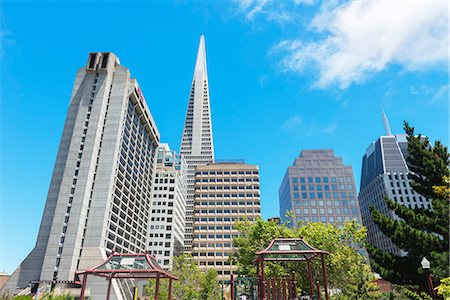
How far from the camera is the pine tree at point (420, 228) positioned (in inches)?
813

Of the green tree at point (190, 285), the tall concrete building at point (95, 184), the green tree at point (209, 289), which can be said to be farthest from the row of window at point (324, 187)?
the green tree at point (209, 289)

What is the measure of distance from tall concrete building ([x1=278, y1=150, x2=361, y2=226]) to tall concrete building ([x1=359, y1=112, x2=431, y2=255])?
1870cm

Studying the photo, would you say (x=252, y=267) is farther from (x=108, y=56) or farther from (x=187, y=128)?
(x=187, y=128)

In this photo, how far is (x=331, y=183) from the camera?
118 metres

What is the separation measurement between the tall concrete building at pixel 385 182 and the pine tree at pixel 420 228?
10633 cm

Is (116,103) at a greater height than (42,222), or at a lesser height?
greater

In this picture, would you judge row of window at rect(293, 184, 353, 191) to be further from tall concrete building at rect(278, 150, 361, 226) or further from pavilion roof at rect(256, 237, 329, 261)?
pavilion roof at rect(256, 237, 329, 261)

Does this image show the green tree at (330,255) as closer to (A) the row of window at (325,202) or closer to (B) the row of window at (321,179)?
(A) the row of window at (325,202)

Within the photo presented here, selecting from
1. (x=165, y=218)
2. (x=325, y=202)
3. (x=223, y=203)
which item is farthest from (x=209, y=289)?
(x=325, y=202)

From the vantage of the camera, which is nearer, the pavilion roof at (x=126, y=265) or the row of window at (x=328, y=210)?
the pavilion roof at (x=126, y=265)

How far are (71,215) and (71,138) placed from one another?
16870mm

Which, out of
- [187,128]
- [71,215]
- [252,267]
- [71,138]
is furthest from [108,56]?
[187,128]

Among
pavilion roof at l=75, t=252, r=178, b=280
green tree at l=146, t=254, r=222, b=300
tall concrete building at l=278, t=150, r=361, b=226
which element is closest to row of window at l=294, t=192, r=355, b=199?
tall concrete building at l=278, t=150, r=361, b=226

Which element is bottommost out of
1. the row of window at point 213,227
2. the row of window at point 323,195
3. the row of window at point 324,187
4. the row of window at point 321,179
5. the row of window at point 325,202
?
the row of window at point 213,227
